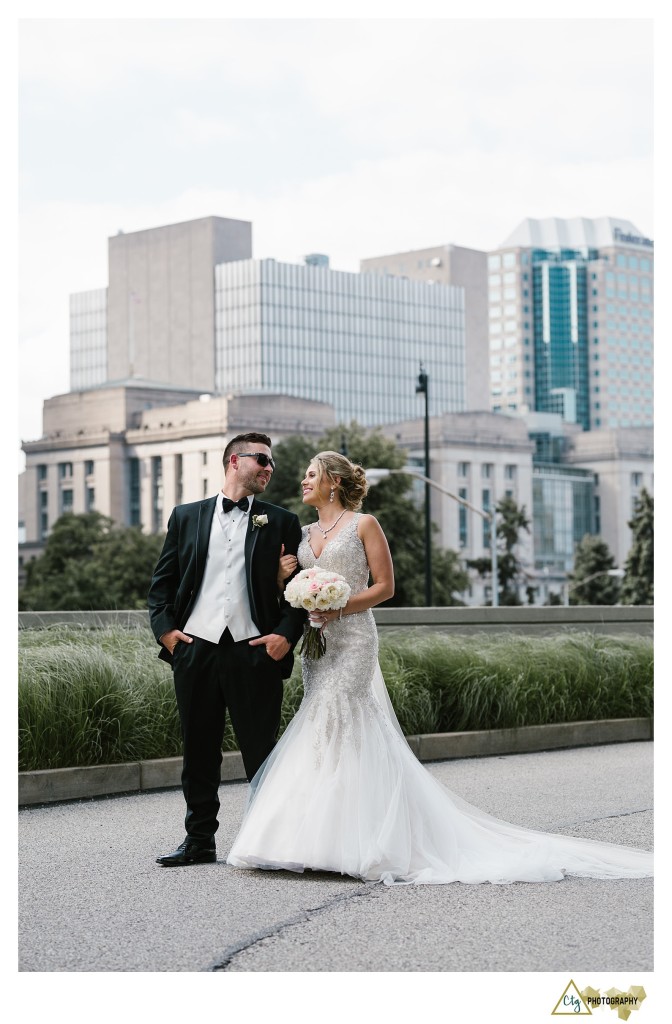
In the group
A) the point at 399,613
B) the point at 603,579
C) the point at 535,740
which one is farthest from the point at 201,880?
the point at 603,579

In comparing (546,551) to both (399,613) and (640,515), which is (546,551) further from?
(399,613)

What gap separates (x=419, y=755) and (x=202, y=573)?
20.3ft

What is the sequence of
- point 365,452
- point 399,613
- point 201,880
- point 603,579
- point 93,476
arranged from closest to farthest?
point 201,880, point 399,613, point 365,452, point 603,579, point 93,476

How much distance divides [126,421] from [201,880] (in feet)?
463

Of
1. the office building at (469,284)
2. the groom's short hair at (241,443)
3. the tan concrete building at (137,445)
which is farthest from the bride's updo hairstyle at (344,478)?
the office building at (469,284)

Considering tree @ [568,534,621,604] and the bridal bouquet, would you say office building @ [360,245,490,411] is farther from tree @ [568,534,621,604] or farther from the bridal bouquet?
the bridal bouquet

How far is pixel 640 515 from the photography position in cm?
8194

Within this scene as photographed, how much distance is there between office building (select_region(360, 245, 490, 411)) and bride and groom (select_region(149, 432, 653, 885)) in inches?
6623

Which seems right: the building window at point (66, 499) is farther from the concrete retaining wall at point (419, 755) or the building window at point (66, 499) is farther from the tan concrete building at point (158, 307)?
the concrete retaining wall at point (419, 755)

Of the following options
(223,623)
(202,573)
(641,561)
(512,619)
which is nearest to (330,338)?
(641,561)

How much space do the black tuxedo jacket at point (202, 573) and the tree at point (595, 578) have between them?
95.6 metres

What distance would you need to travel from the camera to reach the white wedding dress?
7.73m

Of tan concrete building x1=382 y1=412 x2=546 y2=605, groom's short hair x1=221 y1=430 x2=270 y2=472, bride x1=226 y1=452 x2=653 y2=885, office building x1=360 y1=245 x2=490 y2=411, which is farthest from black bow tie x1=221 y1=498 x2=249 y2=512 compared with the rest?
office building x1=360 y1=245 x2=490 y2=411

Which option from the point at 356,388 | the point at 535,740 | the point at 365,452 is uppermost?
the point at 356,388
